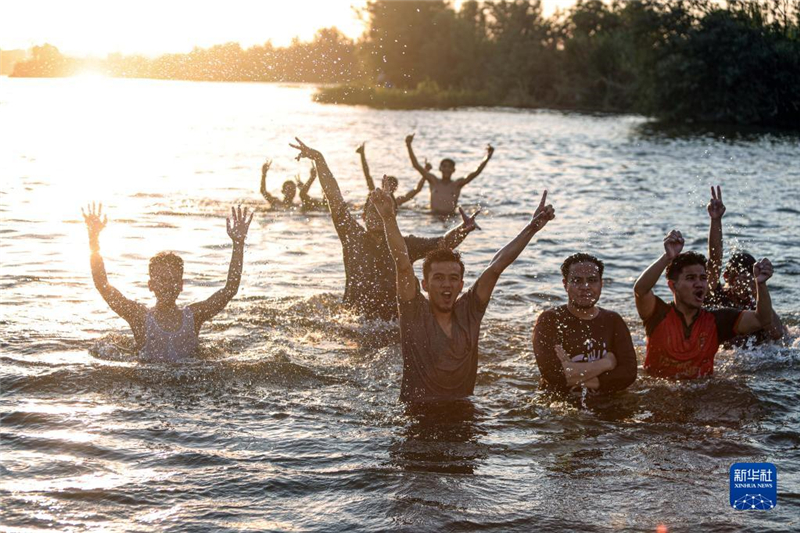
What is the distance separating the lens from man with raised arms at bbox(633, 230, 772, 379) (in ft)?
26.2

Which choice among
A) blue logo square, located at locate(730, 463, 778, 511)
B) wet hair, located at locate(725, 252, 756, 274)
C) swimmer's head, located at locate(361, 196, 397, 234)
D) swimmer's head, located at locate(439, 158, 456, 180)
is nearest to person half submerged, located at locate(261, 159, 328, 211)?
swimmer's head, located at locate(439, 158, 456, 180)

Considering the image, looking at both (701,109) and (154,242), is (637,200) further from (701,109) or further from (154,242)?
(701,109)

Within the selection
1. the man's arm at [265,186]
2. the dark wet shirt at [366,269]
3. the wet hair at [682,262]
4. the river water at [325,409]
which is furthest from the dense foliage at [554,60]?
the wet hair at [682,262]

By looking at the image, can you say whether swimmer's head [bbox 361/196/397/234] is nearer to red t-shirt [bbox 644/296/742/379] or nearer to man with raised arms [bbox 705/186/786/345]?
red t-shirt [bbox 644/296/742/379]

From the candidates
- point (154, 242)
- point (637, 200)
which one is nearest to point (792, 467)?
point (154, 242)

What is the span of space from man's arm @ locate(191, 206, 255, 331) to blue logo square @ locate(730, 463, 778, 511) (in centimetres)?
424

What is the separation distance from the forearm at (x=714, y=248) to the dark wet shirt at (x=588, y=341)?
164cm

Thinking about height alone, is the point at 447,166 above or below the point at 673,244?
above

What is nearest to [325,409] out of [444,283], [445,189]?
[444,283]

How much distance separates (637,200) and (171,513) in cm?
2008

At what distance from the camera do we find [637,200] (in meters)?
24.2

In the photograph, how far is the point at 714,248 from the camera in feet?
29.3

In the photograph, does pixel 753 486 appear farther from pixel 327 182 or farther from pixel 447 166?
pixel 447 166

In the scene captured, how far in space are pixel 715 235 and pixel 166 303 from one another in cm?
495
